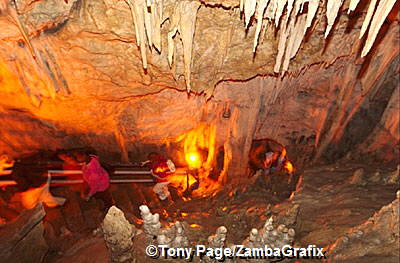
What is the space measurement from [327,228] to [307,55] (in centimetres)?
287

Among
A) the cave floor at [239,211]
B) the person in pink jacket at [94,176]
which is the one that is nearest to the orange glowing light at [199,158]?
the cave floor at [239,211]

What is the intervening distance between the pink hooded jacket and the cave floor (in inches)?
26.5

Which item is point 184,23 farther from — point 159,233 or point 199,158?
point 199,158

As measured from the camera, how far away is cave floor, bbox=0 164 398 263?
4.33 metres

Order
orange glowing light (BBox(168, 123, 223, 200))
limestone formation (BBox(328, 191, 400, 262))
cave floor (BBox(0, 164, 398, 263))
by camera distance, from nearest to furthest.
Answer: limestone formation (BBox(328, 191, 400, 262)) < cave floor (BBox(0, 164, 398, 263)) < orange glowing light (BBox(168, 123, 223, 200))

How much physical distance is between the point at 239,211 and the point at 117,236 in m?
3.04

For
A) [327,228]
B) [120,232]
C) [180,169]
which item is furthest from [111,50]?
A: [180,169]

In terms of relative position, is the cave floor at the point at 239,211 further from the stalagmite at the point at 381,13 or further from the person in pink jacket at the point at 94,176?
the stalagmite at the point at 381,13

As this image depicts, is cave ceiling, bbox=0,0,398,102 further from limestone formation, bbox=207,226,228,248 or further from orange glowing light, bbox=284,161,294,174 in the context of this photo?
orange glowing light, bbox=284,161,294,174

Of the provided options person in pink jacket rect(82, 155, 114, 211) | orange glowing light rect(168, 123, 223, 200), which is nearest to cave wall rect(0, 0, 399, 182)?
orange glowing light rect(168, 123, 223, 200)

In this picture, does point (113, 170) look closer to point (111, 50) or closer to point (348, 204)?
point (111, 50)

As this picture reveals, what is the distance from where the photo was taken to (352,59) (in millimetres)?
6008

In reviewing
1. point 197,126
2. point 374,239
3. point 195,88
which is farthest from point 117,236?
point 197,126

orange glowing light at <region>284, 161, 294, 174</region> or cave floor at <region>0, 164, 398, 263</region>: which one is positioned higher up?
orange glowing light at <region>284, 161, 294, 174</region>
